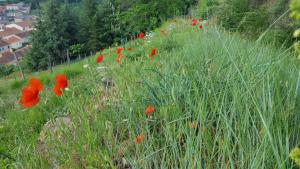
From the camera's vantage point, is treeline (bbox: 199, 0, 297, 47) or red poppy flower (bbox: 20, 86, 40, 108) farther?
treeline (bbox: 199, 0, 297, 47)

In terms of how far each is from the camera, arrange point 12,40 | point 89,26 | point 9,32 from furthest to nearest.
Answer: point 9,32, point 12,40, point 89,26

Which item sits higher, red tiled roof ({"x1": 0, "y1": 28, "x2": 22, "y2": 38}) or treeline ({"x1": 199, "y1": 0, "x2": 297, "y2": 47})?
treeline ({"x1": 199, "y1": 0, "x2": 297, "y2": 47})

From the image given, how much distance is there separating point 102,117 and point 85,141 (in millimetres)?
198

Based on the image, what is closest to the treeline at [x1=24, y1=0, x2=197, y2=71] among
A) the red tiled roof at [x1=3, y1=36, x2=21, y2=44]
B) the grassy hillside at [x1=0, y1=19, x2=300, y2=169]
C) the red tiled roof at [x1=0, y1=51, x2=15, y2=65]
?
the red tiled roof at [x1=0, y1=51, x2=15, y2=65]

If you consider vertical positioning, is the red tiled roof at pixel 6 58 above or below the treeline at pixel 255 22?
below

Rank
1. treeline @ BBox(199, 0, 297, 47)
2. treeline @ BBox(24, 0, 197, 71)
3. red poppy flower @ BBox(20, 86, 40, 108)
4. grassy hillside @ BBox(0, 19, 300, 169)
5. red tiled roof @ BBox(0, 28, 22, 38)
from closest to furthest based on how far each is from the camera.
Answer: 1. grassy hillside @ BBox(0, 19, 300, 169)
2. red poppy flower @ BBox(20, 86, 40, 108)
3. treeline @ BBox(199, 0, 297, 47)
4. treeline @ BBox(24, 0, 197, 71)
5. red tiled roof @ BBox(0, 28, 22, 38)

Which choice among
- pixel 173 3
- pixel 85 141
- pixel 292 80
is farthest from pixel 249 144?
pixel 173 3

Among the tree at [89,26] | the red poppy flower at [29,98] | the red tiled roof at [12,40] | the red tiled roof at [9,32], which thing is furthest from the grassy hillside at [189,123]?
the red tiled roof at [9,32]

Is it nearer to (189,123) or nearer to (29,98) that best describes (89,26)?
(29,98)

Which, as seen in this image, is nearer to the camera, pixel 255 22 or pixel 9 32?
pixel 255 22

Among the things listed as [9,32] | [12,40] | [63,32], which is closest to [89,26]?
[63,32]

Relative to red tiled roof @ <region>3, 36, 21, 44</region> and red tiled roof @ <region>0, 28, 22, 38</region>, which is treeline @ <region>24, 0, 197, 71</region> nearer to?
red tiled roof @ <region>3, 36, 21, 44</region>

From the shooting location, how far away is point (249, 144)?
3.96 ft

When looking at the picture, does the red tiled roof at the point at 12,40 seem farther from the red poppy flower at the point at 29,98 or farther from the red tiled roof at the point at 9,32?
the red poppy flower at the point at 29,98
